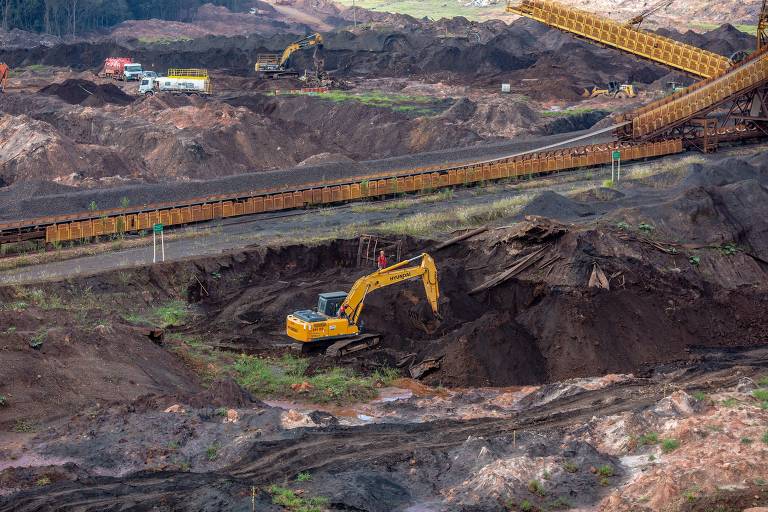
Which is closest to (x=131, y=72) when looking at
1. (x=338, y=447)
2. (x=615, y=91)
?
(x=615, y=91)

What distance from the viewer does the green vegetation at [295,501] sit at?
1803cm

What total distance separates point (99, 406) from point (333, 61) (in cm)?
9307

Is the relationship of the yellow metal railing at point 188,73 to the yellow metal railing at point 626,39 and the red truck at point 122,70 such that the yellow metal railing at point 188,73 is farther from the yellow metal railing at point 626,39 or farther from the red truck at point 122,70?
the yellow metal railing at point 626,39

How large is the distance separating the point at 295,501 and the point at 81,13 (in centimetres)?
15428

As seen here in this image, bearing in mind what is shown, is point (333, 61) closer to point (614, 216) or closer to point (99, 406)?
point (614, 216)

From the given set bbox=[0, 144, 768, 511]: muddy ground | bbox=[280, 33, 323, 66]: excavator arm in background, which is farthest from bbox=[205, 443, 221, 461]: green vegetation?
bbox=[280, 33, 323, 66]: excavator arm in background

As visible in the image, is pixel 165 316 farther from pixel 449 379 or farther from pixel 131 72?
pixel 131 72

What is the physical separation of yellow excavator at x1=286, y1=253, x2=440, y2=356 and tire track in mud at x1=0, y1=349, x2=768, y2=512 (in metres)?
6.72

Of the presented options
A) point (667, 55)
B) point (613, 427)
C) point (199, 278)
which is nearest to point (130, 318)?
point (199, 278)

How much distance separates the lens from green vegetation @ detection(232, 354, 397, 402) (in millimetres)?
27312

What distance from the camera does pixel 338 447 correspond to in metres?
21.7

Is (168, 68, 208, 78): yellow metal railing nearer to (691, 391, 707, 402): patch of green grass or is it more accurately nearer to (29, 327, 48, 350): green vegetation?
(29, 327, 48, 350): green vegetation

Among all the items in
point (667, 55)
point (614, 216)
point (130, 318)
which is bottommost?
point (130, 318)

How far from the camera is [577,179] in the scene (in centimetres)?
5503
